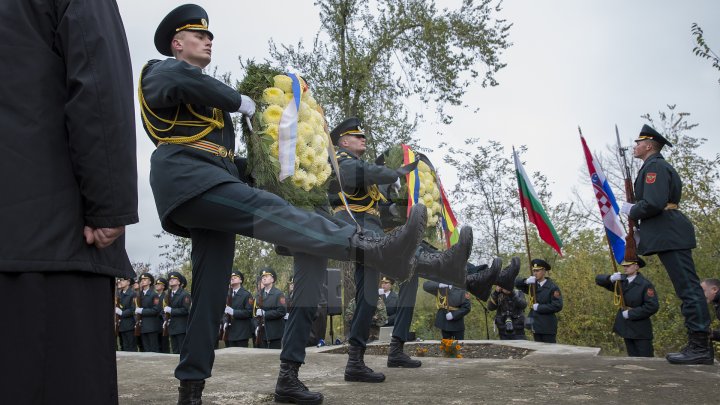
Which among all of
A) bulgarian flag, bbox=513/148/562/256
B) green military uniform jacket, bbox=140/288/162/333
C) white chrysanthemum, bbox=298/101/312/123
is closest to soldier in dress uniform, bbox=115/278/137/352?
green military uniform jacket, bbox=140/288/162/333

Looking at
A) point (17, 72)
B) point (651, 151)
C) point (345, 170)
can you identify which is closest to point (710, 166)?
point (651, 151)

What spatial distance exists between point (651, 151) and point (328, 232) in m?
4.34

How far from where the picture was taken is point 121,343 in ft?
49.5

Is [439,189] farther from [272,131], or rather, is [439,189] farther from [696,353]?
[272,131]

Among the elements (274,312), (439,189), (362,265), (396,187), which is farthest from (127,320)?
(362,265)

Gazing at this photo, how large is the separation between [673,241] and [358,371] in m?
3.30

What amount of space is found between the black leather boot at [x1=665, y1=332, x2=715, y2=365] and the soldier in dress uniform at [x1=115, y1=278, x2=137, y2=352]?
12.5 meters

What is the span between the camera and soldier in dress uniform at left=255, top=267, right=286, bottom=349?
1205 centimetres

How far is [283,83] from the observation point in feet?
13.5

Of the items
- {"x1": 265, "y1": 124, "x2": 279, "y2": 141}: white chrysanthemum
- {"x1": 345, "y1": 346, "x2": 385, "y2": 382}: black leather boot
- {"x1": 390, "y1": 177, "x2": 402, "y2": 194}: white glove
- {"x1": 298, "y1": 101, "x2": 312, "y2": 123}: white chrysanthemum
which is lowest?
{"x1": 345, "y1": 346, "x2": 385, "y2": 382}: black leather boot

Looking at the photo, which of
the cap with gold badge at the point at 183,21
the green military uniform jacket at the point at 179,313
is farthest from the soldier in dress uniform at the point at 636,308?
the green military uniform jacket at the point at 179,313

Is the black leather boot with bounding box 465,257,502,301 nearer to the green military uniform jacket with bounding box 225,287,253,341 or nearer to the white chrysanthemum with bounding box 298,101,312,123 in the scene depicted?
the white chrysanthemum with bounding box 298,101,312,123

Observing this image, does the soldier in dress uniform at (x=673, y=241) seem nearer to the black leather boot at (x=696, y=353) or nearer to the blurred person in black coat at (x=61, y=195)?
the black leather boot at (x=696, y=353)

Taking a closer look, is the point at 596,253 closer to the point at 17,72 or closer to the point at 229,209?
the point at 229,209
